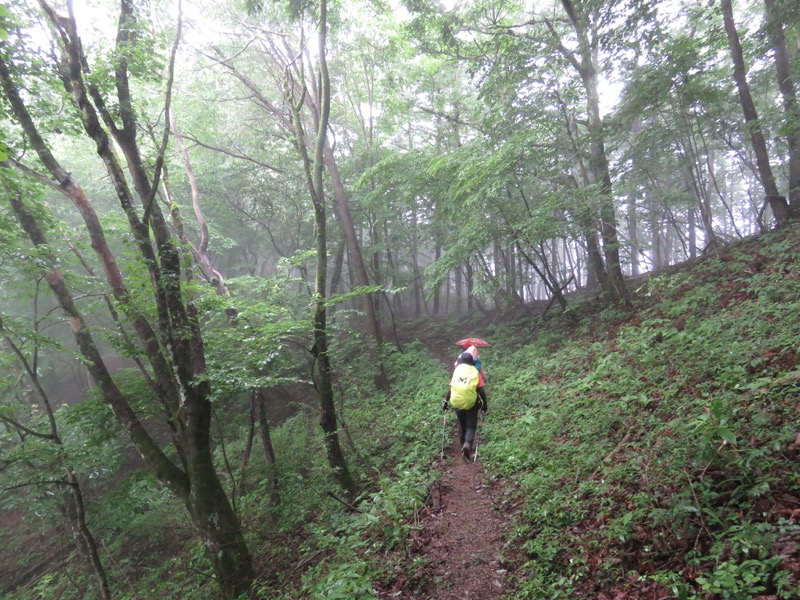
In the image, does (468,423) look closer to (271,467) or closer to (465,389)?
(465,389)

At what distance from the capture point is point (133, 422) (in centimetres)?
637

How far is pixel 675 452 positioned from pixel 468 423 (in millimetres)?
3253

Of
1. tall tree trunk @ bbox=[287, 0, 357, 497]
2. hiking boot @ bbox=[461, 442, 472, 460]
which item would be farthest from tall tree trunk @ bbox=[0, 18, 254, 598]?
hiking boot @ bbox=[461, 442, 472, 460]

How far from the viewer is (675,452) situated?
378 centimetres

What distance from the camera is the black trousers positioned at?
646cm

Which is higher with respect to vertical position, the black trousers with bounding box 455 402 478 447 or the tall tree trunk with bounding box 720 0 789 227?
the tall tree trunk with bounding box 720 0 789 227

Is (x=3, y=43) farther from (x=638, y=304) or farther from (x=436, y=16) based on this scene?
(x=638, y=304)

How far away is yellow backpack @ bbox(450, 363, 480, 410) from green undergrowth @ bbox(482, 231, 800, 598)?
37.9 inches

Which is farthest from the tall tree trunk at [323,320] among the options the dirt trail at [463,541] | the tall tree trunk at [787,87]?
the tall tree trunk at [787,87]

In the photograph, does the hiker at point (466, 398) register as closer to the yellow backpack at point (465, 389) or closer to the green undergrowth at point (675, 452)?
the yellow backpack at point (465, 389)

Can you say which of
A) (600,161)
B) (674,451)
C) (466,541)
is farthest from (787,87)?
(466,541)

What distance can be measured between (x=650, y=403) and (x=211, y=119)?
Result: 52.8 feet

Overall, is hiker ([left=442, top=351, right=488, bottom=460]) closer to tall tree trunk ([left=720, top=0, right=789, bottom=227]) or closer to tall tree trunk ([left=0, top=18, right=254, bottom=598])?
tall tree trunk ([left=0, top=18, right=254, bottom=598])

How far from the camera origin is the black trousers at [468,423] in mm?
6457
